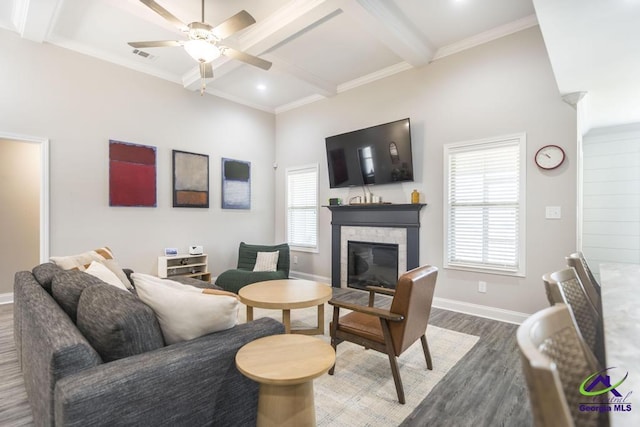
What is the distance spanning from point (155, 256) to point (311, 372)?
409cm

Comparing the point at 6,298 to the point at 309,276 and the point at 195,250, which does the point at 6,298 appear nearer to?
the point at 195,250

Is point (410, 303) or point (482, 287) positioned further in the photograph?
point (482, 287)

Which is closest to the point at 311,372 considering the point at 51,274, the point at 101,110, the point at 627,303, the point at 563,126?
the point at 627,303

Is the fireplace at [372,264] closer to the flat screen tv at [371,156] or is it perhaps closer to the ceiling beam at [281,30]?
the flat screen tv at [371,156]

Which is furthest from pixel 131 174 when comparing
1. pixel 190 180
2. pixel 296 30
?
pixel 296 30

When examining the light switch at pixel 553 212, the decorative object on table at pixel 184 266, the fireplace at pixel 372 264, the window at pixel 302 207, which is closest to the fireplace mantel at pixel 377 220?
the fireplace at pixel 372 264

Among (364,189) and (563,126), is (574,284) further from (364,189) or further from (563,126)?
(364,189)

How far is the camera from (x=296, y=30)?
3.26 metres

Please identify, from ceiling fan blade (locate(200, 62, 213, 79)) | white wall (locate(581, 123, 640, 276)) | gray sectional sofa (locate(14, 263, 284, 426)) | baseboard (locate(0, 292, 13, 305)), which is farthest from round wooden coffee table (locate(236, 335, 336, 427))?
white wall (locate(581, 123, 640, 276))

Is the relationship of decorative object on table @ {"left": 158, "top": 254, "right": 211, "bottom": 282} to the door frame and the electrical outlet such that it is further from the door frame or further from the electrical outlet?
the electrical outlet

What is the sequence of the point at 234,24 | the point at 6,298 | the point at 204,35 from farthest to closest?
the point at 6,298 → the point at 204,35 → the point at 234,24

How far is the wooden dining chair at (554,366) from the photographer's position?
532 mm

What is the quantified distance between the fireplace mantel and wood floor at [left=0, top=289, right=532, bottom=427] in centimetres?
143

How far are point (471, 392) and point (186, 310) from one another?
2.00 m
